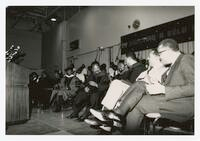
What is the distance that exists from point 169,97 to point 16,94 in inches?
95.1

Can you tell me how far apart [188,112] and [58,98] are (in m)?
4.01

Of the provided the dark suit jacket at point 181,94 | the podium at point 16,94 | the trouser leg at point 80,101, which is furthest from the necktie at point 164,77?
the podium at point 16,94

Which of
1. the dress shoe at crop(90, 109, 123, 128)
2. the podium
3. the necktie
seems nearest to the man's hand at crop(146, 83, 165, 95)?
the necktie

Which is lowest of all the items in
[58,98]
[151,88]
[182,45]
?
[58,98]

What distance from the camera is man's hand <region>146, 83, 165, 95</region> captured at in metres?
1.83

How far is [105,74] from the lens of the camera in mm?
3879

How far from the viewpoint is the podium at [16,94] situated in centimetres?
309

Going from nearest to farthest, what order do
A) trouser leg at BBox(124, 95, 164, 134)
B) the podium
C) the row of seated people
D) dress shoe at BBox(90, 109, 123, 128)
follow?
trouser leg at BBox(124, 95, 164, 134) < dress shoe at BBox(90, 109, 123, 128) < the podium < the row of seated people

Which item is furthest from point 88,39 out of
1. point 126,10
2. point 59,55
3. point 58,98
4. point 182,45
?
point 182,45

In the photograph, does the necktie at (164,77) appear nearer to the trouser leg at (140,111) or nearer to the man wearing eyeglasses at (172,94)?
the man wearing eyeglasses at (172,94)

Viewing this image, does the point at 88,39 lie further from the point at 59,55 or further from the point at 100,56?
the point at 59,55

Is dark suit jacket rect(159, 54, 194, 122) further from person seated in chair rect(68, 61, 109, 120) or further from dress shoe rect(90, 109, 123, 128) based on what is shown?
person seated in chair rect(68, 61, 109, 120)

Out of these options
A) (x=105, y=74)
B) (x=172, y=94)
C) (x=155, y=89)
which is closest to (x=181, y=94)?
(x=172, y=94)
